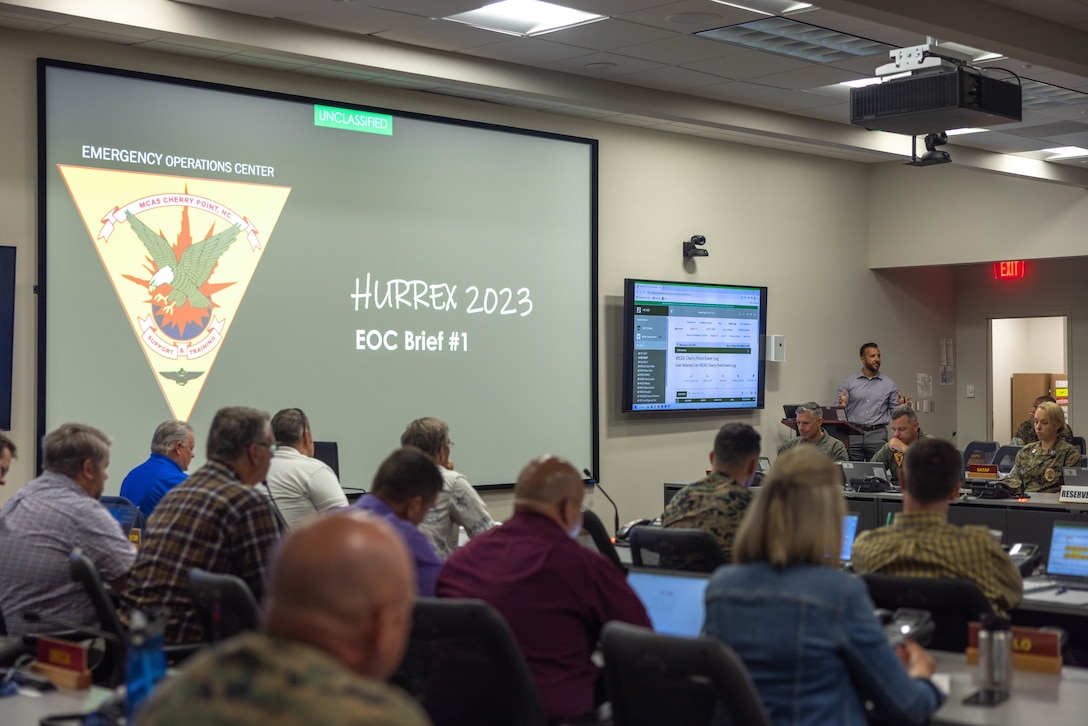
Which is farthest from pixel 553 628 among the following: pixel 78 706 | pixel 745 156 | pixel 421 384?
pixel 745 156

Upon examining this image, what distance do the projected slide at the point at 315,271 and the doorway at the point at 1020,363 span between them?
21.4ft

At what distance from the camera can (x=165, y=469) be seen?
5.66m

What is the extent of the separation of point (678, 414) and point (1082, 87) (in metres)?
3.84

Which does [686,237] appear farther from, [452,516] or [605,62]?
[452,516]

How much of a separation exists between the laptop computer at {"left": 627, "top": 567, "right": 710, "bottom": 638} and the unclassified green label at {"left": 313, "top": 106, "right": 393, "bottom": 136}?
5.14 meters

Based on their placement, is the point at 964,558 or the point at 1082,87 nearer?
the point at 964,558

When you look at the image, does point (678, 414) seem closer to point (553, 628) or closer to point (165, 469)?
point (165, 469)

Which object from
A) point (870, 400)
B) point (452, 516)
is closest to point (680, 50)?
point (452, 516)

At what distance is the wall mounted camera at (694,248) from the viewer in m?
9.88

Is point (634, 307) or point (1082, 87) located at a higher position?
point (1082, 87)

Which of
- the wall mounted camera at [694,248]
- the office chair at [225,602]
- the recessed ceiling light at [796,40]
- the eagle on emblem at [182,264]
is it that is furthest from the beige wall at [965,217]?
the office chair at [225,602]

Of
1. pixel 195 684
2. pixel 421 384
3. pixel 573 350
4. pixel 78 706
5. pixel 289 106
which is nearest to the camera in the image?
pixel 195 684

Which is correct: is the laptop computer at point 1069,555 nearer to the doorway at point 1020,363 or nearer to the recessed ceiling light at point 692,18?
the recessed ceiling light at point 692,18

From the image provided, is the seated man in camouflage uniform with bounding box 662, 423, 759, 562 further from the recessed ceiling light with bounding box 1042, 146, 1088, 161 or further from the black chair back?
the recessed ceiling light with bounding box 1042, 146, 1088, 161
